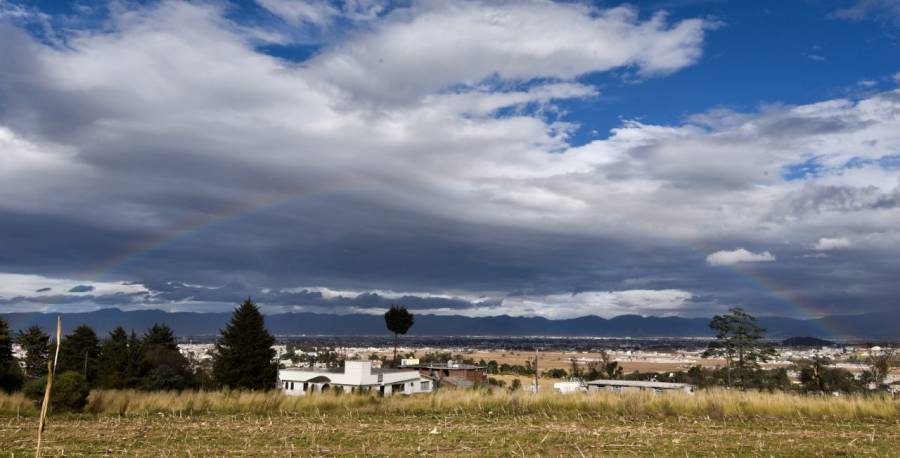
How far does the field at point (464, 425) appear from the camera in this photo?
1457cm

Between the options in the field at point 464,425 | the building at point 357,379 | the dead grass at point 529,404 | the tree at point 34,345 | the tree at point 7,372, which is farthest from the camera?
the tree at point 34,345

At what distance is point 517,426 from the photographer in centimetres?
1869

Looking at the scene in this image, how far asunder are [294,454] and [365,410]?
9.73 metres

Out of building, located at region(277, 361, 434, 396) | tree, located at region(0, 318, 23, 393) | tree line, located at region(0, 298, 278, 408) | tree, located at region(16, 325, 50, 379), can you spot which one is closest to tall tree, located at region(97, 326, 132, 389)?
tree line, located at region(0, 298, 278, 408)

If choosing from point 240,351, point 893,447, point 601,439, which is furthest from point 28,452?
point 240,351

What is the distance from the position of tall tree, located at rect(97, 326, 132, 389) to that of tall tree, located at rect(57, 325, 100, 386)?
1619mm

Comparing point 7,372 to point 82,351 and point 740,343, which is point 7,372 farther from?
point 740,343

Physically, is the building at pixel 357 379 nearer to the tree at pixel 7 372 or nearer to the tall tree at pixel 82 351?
the tall tree at pixel 82 351

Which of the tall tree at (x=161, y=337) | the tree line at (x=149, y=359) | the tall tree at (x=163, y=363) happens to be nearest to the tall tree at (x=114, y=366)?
the tree line at (x=149, y=359)

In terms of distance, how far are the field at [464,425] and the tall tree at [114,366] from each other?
111 feet

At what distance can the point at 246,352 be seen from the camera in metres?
59.8

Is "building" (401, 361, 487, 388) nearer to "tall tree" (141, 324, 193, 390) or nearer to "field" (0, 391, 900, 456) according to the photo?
"tall tree" (141, 324, 193, 390)

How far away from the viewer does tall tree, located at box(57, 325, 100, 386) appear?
6341cm

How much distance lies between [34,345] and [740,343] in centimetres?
6961
